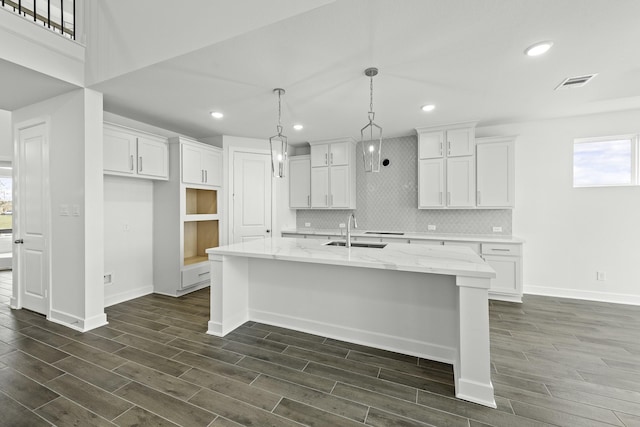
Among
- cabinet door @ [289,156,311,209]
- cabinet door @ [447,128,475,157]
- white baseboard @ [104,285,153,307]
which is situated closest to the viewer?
white baseboard @ [104,285,153,307]

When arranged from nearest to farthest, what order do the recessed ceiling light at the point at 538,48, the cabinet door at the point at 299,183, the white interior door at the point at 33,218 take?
the recessed ceiling light at the point at 538,48 < the white interior door at the point at 33,218 < the cabinet door at the point at 299,183

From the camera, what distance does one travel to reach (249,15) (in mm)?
1985

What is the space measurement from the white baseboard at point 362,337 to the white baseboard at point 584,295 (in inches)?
108

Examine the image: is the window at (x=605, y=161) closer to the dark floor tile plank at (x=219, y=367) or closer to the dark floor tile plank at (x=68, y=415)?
the dark floor tile plank at (x=219, y=367)

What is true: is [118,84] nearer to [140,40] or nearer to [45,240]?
[140,40]

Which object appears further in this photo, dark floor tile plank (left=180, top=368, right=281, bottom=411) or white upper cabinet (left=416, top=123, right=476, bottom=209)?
white upper cabinet (left=416, top=123, right=476, bottom=209)

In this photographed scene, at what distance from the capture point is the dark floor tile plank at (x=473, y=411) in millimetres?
1667

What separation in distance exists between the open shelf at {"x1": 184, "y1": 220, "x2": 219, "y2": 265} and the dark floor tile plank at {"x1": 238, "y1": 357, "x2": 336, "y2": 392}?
2.80 m

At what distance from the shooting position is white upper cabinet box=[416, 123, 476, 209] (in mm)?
4145

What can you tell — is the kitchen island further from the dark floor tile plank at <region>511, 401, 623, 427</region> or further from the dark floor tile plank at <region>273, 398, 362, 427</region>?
the dark floor tile plank at <region>273, 398, 362, 427</region>

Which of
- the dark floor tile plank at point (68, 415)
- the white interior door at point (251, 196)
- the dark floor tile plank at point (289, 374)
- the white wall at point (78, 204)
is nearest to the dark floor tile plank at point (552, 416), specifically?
the dark floor tile plank at point (289, 374)

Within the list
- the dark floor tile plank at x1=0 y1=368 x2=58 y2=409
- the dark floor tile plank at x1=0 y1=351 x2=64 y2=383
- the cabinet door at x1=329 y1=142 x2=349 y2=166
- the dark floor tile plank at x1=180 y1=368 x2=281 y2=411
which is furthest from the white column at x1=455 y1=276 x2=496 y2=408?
the cabinet door at x1=329 y1=142 x2=349 y2=166

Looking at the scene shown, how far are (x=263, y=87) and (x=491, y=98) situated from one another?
260cm

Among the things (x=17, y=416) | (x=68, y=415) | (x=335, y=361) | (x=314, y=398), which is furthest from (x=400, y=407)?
(x=17, y=416)
